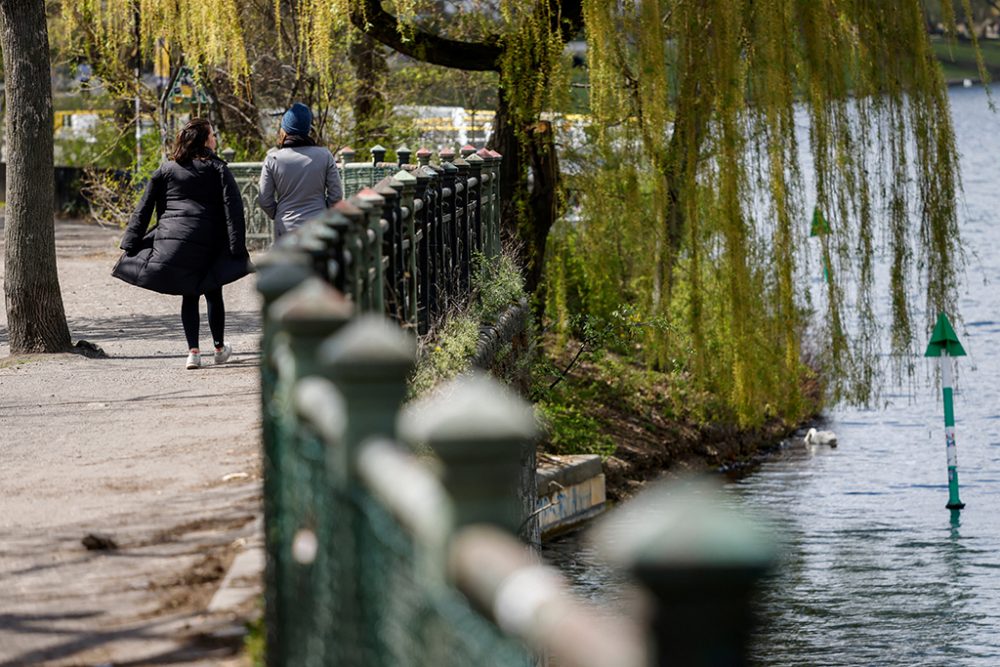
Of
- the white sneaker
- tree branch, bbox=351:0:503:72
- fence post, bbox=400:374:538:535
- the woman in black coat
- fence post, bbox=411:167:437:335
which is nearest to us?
fence post, bbox=400:374:538:535

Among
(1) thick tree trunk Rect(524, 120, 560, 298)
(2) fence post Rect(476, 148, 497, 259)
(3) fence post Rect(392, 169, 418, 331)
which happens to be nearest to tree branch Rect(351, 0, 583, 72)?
(1) thick tree trunk Rect(524, 120, 560, 298)

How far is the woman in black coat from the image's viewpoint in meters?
12.0

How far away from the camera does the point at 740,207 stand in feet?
39.3

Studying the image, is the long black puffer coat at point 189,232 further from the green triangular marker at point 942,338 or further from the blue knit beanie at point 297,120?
the green triangular marker at point 942,338

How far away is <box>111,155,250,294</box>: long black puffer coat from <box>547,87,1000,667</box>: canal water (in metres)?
4.47

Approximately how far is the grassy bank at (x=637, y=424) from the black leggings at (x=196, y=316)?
31.6 ft

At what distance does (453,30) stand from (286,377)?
1379cm

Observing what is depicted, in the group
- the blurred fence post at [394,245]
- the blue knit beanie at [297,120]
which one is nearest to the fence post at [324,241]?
the blurred fence post at [394,245]

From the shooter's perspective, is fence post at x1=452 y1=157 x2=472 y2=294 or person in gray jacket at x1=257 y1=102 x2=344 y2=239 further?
fence post at x1=452 y1=157 x2=472 y2=294

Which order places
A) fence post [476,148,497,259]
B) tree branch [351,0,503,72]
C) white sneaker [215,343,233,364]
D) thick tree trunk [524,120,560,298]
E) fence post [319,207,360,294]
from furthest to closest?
thick tree trunk [524,120,560,298]
tree branch [351,0,503,72]
fence post [476,148,497,259]
white sneaker [215,343,233,364]
fence post [319,207,360,294]

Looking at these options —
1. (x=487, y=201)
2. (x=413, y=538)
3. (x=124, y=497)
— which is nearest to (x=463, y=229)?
(x=487, y=201)

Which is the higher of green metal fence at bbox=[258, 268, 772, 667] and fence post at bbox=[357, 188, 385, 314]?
fence post at bbox=[357, 188, 385, 314]

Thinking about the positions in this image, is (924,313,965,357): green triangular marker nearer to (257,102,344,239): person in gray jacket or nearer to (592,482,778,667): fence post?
(257,102,344,239): person in gray jacket

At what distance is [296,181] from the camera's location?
11.4 metres
